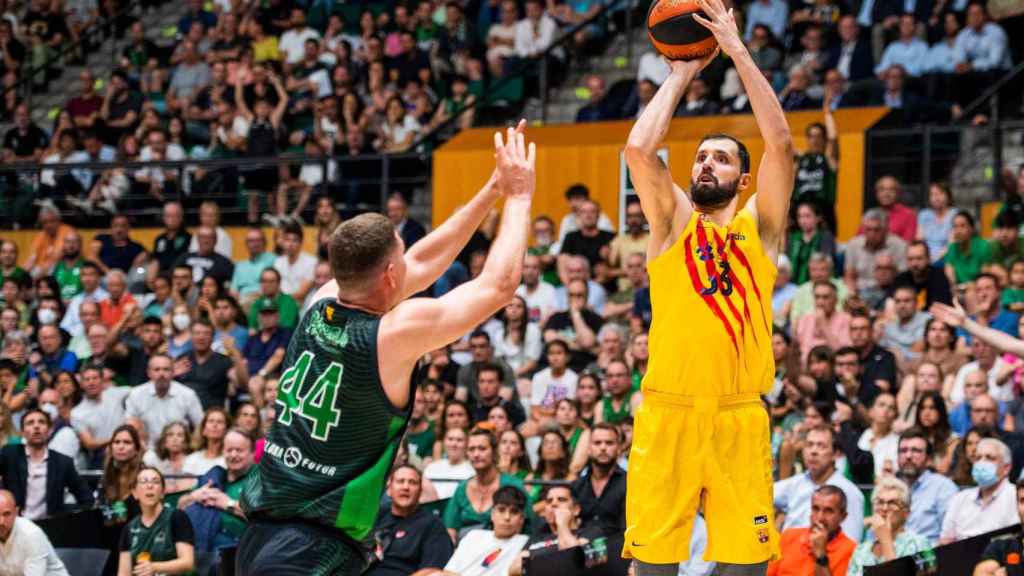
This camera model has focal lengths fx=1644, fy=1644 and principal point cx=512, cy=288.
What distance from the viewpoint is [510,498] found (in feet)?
38.2

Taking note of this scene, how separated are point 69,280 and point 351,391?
13.8m

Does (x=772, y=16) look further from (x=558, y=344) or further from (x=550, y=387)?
(x=550, y=387)

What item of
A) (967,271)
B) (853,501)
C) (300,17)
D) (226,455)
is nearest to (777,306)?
(967,271)

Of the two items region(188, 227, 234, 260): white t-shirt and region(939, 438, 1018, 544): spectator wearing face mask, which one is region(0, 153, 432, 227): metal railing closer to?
region(188, 227, 234, 260): white t-shirt

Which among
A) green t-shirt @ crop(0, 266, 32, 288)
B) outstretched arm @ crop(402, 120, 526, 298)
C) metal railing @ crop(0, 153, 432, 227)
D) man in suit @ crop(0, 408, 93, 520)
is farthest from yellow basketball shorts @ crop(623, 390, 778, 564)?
green t-shirt @ crop(0, 266, 32, 288)

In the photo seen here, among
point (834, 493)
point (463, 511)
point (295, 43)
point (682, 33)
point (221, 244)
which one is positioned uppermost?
point (295, 43)

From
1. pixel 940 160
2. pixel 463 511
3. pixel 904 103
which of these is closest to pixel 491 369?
pixel 463 511

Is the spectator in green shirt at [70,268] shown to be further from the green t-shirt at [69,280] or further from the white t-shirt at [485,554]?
the white t-shirt at [485,554]

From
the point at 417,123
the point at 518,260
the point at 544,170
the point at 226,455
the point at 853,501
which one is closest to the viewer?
the point at 518,260

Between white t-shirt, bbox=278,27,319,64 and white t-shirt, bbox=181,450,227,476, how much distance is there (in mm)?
8420

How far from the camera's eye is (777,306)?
14.8 metres

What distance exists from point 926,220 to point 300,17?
9.54m

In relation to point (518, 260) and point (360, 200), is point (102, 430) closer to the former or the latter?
point (360, 200)

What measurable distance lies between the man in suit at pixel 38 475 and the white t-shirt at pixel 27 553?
1832 millimetres
